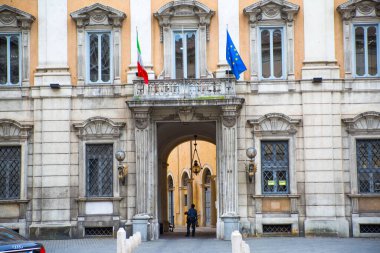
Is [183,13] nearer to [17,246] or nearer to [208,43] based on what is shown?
[208,43]

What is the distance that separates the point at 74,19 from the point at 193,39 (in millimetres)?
5054

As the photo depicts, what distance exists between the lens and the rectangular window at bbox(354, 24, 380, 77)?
31.8 metres

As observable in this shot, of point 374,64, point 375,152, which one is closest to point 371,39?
point 374,64

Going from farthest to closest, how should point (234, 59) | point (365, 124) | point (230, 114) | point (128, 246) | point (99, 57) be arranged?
point (99, 57), point (365, 124), point (230, 114), point (234, 59), point (128, 246)

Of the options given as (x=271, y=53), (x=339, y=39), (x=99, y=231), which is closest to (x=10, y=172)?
(x=99, y=231)

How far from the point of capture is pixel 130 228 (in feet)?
102

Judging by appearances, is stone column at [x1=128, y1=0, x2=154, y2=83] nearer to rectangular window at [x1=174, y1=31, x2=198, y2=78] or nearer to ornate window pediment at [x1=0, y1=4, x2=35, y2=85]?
rectangular window at [x1=174, y1=31, x2=198, y2=78]

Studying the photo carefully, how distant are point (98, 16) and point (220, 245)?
1099 cm

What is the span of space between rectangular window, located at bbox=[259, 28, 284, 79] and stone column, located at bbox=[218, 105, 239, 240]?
2476 millimetres

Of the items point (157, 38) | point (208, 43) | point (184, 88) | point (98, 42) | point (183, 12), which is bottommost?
point (184, 88)

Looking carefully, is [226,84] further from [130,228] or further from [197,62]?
[130,228]

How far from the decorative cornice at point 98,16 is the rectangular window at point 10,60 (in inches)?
109

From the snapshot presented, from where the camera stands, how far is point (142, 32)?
32094mm

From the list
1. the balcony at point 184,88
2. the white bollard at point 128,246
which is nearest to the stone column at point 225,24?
the balcony at point 184,88
